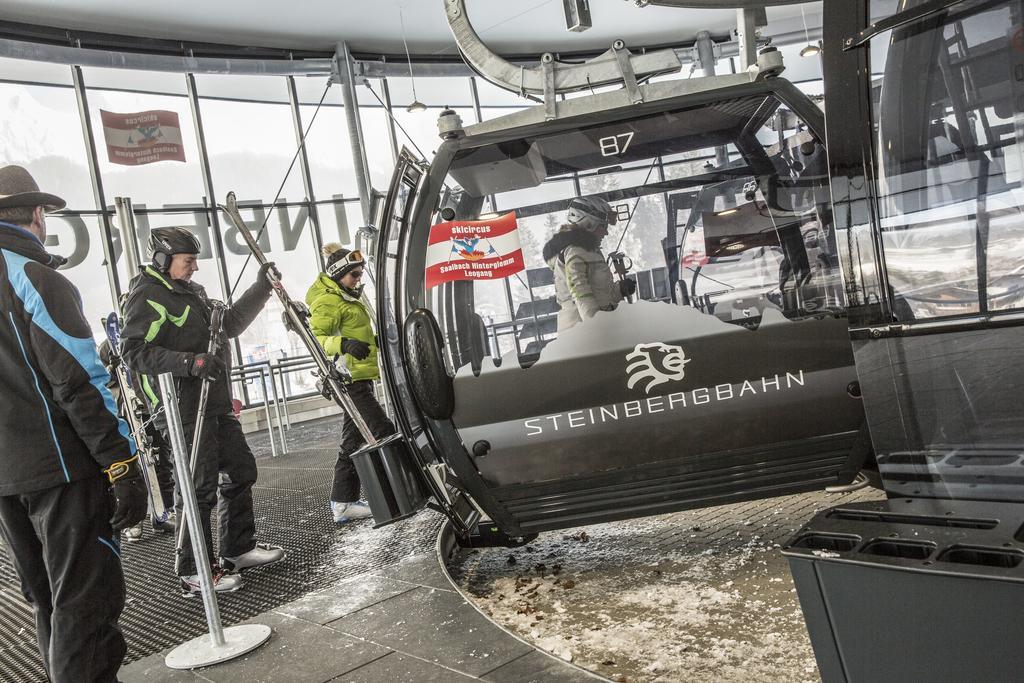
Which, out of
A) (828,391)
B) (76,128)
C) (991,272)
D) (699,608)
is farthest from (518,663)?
(76,128)

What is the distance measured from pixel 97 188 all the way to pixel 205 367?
8882 millimetres

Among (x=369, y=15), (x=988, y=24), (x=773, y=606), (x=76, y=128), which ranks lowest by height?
(x=773, y=606)

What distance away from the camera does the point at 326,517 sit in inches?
220

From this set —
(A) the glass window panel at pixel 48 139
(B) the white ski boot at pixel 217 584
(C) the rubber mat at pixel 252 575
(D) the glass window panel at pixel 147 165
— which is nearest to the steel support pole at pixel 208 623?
(C) the rubber mat at pixel 252 575

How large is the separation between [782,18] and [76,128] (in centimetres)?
1230

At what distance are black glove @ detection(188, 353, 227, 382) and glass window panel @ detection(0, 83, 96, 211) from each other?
330 inches

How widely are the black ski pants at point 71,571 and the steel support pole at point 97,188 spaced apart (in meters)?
9.39

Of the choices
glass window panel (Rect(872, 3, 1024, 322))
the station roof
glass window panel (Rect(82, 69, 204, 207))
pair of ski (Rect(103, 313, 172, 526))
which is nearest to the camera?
glass window panel (Rect(872, 3, 1024, 322))

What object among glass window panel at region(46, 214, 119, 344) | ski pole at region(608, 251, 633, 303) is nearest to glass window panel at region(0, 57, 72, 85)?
glass window panel at region(46, 214, 119, 344)

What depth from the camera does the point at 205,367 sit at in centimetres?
411

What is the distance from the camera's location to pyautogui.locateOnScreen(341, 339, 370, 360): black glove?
536cm

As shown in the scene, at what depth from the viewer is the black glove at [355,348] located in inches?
211

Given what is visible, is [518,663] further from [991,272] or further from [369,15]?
[369,15]

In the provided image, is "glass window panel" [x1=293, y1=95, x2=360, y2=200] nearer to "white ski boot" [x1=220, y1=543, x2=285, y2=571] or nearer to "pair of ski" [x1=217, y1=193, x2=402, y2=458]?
"pair of ski" [x1=217, y1=193, x2=402, y2=458]
